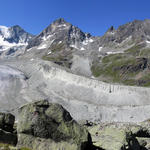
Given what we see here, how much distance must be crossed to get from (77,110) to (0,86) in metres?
42.7

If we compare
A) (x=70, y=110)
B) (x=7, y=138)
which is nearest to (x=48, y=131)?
(x=7, y=138)

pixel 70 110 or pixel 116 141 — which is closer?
pixel 116 141

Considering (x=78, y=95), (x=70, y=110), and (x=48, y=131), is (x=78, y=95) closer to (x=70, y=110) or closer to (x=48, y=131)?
(x=70, y=110)

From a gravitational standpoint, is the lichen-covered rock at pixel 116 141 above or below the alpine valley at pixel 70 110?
below

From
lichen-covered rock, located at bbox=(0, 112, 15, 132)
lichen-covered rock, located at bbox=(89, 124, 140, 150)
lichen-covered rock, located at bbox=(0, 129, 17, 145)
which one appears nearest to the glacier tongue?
lichen-covered rock, located at bbox=(89, 124, 140, 150)

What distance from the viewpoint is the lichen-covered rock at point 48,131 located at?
44.2 feet

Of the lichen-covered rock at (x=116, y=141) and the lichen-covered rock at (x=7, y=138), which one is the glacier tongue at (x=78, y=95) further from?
the lichen-covered rock at (x=7, y=138)

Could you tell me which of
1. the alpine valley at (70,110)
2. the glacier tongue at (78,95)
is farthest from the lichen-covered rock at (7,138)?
the glacier tongue at (78,95)

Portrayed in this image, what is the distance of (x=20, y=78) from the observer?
351 feet

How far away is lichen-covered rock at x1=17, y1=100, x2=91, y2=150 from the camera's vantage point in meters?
13.5

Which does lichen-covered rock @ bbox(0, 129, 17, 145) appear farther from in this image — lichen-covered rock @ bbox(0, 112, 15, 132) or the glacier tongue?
the glacier tongue

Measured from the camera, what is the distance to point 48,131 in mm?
13789

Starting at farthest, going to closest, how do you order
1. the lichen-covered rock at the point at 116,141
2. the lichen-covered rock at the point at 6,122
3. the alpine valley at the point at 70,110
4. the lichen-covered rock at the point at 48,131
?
1. the lichen-covered rock at the point at 6,122
2. the lichen-covered rock at the point at 116,141
3. the alpine valley at the point at 70,110
4. the lichen-covered rock at the point at 48,131

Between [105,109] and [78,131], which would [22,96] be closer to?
[105,109]
